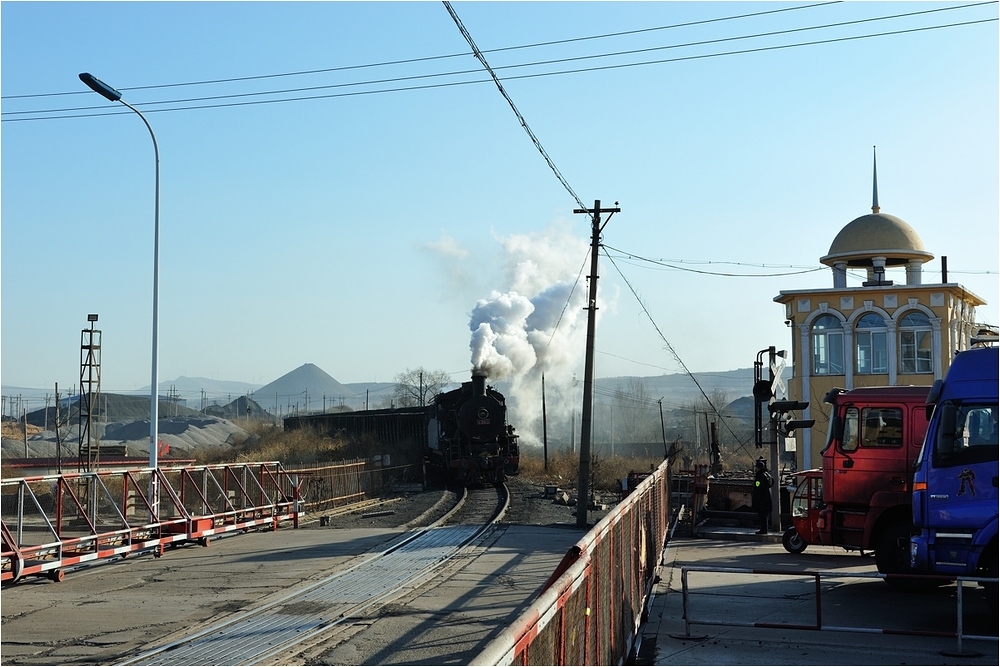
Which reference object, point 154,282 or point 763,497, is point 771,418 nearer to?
point 763,497

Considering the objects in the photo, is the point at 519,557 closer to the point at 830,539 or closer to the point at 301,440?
the point at 830,539

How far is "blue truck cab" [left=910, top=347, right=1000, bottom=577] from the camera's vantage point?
427 inches

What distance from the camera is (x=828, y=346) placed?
36.5m

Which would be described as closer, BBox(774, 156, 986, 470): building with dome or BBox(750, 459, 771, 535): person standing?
BBox(750, 459, 771, 535): person standing

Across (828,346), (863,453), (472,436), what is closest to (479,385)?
(472,436)

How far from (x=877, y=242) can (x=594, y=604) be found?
32.6 m

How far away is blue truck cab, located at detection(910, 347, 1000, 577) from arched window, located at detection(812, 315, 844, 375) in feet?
84.9

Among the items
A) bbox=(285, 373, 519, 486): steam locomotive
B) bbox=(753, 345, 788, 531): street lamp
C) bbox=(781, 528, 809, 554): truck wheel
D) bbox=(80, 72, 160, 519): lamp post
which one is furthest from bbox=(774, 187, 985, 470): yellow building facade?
bbox=(80, 72, 160, 519): lamp post

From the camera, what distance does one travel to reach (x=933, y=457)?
37.1 feet

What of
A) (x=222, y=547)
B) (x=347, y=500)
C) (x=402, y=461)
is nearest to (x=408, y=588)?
(x=222, y=547)

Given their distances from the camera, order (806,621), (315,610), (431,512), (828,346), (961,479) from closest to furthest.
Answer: (961,479) < (806,621) < (315,610) < (431,512) < (828,346)

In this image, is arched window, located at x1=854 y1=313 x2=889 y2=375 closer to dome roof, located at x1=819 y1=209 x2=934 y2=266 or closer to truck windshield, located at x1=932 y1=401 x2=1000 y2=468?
dome roof, located at x1=819 y1=209 x2=934 y2=266

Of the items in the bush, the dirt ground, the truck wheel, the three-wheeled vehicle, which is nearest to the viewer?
the three-wheeled vehicle

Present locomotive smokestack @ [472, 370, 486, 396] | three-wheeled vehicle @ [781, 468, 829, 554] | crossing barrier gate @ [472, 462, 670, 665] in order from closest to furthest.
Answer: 1. crossing barrier gate @ [472, 462, 670, 665]
2. three-wheeled vehicle @ [781, 468, 829, 554]
3. locomotive smokestack @ [472, 370, 486, 396]
